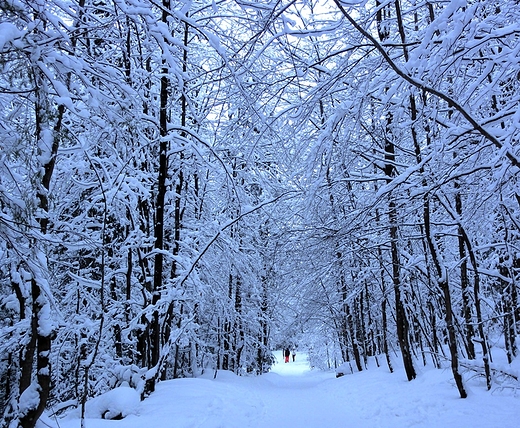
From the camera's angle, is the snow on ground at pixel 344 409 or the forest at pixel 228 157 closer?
the forest at pixel 228 157

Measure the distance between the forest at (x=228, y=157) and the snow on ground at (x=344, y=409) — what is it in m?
0.44

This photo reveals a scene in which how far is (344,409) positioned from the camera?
293 inches

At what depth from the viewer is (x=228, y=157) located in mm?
6914

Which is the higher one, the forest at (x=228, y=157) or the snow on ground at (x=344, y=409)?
the forest at (x=228, y=157)

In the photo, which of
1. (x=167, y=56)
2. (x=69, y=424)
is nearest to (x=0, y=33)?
(x=167, y=56)

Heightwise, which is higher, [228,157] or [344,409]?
[228,157]

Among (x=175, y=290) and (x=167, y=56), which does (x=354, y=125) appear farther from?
(x=175, y=290)

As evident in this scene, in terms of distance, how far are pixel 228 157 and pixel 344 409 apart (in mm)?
5549

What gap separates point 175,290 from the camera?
20.2 ft

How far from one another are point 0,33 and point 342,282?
13.1 metres

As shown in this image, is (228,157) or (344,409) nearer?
(228,157)

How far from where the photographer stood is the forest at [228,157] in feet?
8.82

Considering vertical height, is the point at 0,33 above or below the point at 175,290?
above

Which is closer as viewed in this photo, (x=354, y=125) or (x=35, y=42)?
(x=35, y=42)
